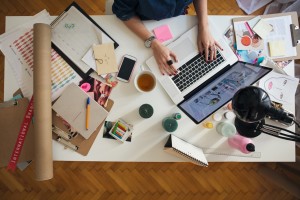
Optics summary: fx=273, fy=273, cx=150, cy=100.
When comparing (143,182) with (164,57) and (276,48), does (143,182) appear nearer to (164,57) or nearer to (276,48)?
(164,57)

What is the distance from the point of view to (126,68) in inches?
48.2

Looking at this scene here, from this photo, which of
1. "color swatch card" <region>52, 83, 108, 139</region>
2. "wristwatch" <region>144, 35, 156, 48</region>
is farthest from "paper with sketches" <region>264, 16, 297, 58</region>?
"color swatch card" <region>52, 83, 108, 139</region>

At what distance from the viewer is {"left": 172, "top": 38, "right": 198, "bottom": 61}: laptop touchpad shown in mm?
1231

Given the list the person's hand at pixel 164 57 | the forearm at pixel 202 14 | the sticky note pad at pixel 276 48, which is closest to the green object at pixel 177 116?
the person's hand at pixel 164 57

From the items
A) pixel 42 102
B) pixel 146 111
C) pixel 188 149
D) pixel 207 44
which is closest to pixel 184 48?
pixel 207 44

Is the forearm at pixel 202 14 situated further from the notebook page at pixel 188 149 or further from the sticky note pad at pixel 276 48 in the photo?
the notebook page at pixel 188 149

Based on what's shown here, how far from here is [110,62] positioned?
4.01ft

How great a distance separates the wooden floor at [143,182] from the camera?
1.80m

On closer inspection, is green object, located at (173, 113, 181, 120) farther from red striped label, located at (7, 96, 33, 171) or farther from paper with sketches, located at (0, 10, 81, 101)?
red striped label, located at (7, 96, 33, 171)

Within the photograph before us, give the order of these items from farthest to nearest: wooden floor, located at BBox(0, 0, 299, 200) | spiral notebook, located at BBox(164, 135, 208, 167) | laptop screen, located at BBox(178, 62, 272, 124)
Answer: wooden floor, located at BBox(0, 0, 299, 200) < laptop screen, located at BBox(178, 62, 272, 124) < spiral notebook, located at BBox(164, 135, 208, 167)

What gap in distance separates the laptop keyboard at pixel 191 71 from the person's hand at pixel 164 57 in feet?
0.11

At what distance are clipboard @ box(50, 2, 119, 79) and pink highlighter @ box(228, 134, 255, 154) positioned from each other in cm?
67

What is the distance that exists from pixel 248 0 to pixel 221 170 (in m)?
1.18

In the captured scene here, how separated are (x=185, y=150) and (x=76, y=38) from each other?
27.1 inches
